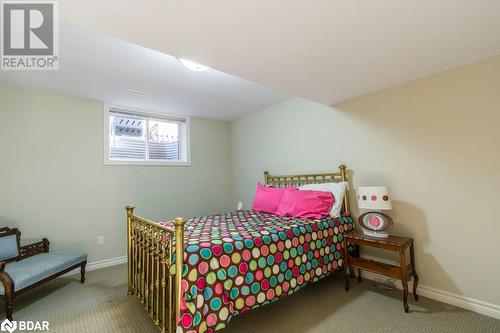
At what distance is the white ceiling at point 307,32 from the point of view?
128cm

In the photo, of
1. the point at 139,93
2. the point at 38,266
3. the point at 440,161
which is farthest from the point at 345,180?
the point at 38,266

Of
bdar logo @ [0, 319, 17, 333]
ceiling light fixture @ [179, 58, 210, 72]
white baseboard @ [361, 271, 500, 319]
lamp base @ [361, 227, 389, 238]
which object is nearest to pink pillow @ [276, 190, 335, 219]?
lamp base @ [361, 227, 389, 238]

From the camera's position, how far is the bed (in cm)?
149

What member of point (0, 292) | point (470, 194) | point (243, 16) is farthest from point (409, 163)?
point (0, 292)

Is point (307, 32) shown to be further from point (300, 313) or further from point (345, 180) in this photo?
point (300, 313)

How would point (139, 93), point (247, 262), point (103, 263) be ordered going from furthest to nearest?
point (103, 263), point (139, 93), point (247, 262)

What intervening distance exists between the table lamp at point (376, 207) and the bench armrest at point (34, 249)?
3.67 metres

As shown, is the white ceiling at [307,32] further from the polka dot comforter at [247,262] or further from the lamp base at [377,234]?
the lamp base at [377,234]

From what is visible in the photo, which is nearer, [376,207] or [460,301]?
[460,301]

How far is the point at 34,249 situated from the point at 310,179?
11.5 ft

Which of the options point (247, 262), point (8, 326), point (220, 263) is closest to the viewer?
point (220, 263)

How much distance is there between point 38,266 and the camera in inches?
89.6

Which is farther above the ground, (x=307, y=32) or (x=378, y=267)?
(x=307, y=32)

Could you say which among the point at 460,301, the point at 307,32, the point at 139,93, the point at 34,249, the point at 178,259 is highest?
the point at 139,93
